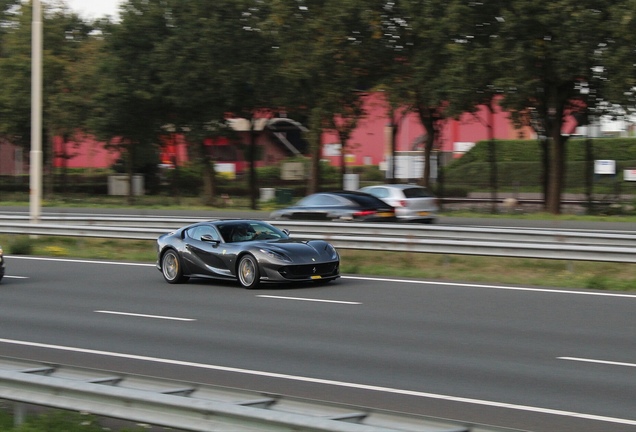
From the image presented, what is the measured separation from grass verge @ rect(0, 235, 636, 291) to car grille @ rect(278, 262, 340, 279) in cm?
228

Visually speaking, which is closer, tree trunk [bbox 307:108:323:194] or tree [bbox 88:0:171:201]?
tree trunk [bbox 307:108:323:194]

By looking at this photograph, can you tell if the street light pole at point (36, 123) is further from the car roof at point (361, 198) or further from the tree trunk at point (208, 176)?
the tree trunk at point (208, 176)

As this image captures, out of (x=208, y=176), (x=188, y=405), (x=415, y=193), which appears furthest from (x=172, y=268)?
(x=208, y=176)

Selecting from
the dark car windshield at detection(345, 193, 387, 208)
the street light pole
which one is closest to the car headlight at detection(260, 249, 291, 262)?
the dark car windshield at detection(345, 193, 387, 208)

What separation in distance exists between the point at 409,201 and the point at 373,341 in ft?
59.3

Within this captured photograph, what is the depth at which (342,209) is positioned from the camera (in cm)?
2562

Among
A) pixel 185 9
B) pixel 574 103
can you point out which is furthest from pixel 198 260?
pixel 185 9

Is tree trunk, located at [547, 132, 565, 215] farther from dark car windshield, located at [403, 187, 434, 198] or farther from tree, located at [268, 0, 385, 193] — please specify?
dark car windshield, located at [403, 187, 434, 198]

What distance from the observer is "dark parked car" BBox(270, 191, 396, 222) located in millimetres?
25453

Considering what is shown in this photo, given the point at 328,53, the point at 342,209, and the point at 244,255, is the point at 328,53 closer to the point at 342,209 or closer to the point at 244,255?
the point at 342,209

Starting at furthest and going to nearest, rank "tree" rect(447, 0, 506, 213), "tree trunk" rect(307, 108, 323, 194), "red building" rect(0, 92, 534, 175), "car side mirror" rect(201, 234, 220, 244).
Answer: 1. "red building" rect(0, 92, 534, 175)
2. "tree trunk" rect(307, 108, 323, 194)
3. "tree" rect(447, 0, 506, 213)
4. "car side mirror" rect(201, 234, 220, 244)

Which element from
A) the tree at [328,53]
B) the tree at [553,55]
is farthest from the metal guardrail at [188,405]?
the tree at [328,53]

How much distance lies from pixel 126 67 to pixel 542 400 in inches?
1637

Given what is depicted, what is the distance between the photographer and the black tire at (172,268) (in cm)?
1711
